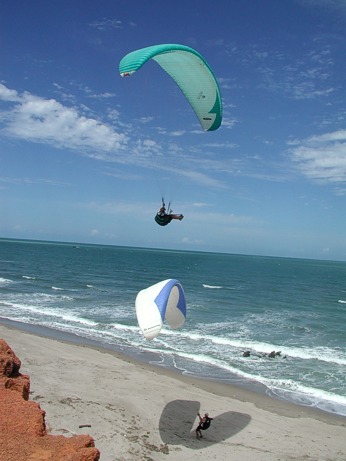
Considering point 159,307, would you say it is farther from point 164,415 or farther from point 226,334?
point 226,334

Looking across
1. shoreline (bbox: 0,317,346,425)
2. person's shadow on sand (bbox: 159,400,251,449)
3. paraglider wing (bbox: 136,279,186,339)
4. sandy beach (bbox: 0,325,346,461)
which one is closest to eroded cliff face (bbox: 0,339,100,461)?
paraglider wing (bbox: 136,279,186,339)

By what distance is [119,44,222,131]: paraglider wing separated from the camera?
988 cm

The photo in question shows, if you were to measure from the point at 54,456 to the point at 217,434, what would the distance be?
8.39 m

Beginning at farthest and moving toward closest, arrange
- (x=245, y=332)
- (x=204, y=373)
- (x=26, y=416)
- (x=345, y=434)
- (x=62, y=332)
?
(x=245, y=332)
(x=62, y=332)
(x=204, y=373)
(x=345, y=434)
(x=26, y=416)

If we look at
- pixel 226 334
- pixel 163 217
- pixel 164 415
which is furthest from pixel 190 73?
pixel 226 334

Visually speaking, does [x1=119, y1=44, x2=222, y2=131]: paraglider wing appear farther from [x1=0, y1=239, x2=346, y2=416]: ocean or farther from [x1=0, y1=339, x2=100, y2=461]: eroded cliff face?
[x1=0, y1=239, x2=346, y2=416]: ocean

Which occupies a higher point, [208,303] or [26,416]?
[26,416]

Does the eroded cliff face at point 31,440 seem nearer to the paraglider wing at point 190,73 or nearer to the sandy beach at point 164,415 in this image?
the sandy beach at point 164,415

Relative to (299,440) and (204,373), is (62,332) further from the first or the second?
(299,440)

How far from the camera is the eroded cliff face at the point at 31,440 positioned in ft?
17.7

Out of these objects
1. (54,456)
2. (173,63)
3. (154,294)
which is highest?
(173,63)

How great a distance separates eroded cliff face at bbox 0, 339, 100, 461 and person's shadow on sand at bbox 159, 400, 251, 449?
6360 mm

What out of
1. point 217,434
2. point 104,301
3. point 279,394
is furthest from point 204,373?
point 104,301

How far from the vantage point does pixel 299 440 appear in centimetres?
1272
